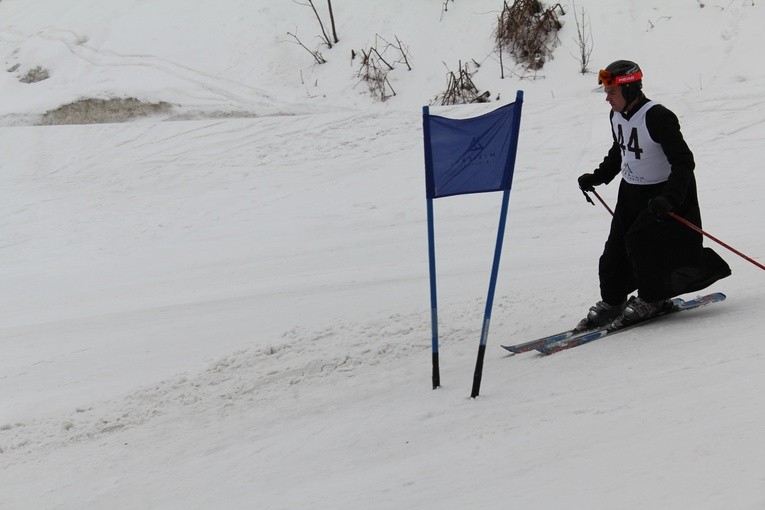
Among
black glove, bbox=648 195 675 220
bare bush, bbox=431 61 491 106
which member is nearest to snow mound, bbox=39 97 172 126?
bare bush, bbox=431 61 491 106

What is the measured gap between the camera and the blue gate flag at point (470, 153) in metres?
3.82

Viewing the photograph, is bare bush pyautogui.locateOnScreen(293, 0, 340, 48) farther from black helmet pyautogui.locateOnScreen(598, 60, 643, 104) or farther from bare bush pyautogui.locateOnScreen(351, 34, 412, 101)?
black helmet pyautogui.locateOnScreen(598, 60, 643, 104)

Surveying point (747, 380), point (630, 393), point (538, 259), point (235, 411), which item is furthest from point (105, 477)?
point (538, 259)

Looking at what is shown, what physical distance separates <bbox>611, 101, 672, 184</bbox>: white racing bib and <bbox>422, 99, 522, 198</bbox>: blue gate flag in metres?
0.92

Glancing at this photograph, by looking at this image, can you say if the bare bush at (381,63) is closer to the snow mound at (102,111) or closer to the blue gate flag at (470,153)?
the snow mound at (102,111)

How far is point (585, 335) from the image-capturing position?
478cm

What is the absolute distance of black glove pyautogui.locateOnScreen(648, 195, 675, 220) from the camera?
4094mm

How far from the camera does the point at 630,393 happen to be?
3.55 meters

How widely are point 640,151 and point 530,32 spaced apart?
7.55m

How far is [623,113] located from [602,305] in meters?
1.23

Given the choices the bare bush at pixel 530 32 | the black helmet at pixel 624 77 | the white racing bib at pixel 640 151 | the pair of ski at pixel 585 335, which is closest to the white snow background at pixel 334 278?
the pair of ski at pixel 585 335

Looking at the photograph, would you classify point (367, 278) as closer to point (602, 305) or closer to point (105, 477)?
point (602, 305)

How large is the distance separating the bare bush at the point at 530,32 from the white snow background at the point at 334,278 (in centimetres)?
21

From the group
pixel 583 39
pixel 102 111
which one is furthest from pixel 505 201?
pixel 102 111
